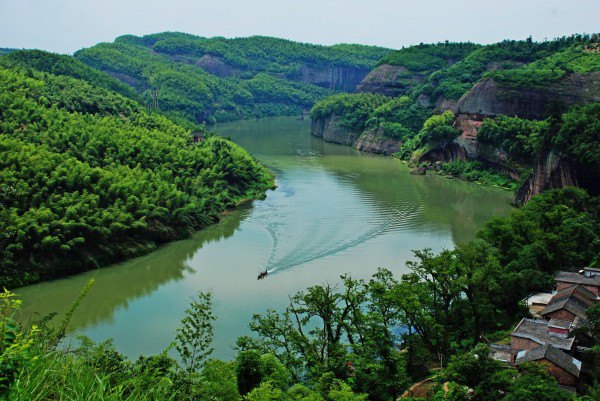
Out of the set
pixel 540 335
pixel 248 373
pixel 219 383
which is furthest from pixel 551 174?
pixel 219 383

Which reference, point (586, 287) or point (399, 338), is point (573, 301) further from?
point (399, 338)

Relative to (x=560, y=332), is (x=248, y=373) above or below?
above

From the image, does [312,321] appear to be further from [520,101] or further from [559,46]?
[559,46]

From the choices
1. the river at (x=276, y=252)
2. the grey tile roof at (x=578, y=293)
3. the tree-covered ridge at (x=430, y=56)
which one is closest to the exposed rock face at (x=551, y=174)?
the river at (x=276, y=252)

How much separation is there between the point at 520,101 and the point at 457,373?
4779 centimetres

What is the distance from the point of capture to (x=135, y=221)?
34188 millimetres

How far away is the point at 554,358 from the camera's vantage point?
1794 cm

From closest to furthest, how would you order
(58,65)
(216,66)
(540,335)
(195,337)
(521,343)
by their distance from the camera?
(195,337)
(521,343)
(540,335)
(58,65)
(216,66)

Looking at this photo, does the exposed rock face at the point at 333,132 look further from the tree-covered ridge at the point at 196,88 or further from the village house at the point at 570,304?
the village house at the point at 570,304

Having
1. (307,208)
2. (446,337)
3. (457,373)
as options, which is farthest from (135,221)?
(457,373)

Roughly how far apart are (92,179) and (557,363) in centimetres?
2669

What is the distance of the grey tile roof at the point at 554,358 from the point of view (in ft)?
58.3

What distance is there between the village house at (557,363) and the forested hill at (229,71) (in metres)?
80.0

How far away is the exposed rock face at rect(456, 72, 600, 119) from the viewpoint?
56.2 m
